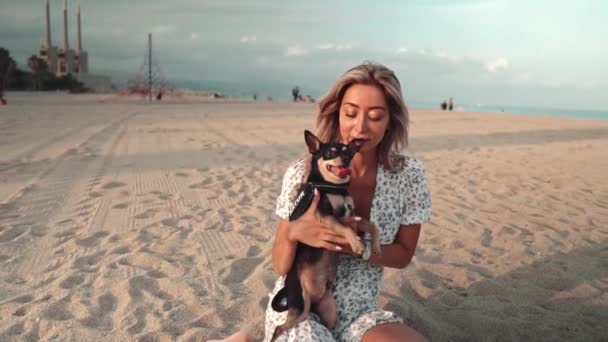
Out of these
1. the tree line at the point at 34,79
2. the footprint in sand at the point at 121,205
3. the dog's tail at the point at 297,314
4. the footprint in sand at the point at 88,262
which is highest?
the tree line at the point at 34,79

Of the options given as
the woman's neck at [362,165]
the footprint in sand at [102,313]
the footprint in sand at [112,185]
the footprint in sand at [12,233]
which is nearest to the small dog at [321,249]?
the woman's neck at [362,165]

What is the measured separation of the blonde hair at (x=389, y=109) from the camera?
2785 millimetres

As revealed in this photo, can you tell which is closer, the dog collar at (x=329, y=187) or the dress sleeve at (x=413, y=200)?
the dog collar at (x=329, y=187)

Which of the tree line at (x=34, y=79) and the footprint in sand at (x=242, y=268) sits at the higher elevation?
the tree line at (x=34, y=79)

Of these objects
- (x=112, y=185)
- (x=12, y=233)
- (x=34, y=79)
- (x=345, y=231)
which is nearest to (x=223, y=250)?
(x=12, y=233)

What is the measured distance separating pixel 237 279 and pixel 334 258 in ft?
6.97

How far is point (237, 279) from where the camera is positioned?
14.9 ft

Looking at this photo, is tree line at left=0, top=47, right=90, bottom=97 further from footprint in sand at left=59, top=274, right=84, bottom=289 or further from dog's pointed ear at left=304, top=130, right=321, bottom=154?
dog's pointed ear at left=304, top=130, right=321, bottom=154

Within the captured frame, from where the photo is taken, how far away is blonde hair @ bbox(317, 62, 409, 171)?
2.79 m

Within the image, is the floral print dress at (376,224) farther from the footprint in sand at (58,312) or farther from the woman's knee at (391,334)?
the footprint in sand at (58,312)

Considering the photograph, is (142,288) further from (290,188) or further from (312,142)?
(312,142)

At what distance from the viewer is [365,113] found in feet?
9.12

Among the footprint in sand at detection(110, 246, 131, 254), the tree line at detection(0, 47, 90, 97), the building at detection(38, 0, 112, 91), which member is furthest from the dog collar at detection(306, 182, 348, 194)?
the building at detection(38, 0, 112, 91)

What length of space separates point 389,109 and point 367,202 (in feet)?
1.90
